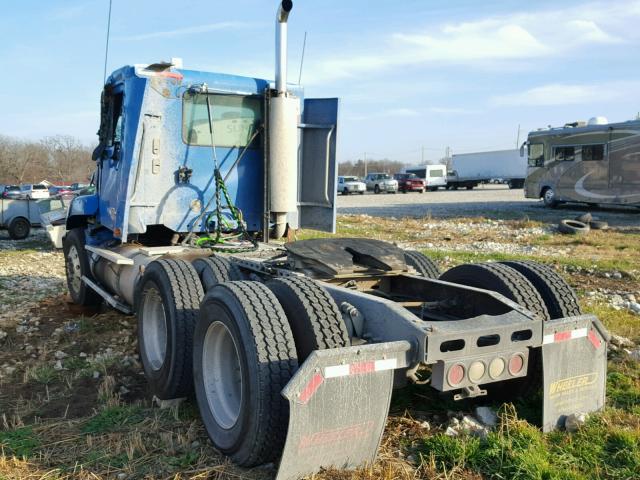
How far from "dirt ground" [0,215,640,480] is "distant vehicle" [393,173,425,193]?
1504 inches

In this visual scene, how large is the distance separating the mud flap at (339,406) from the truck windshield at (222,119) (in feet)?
12.3

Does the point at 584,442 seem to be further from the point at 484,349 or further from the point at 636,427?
the point at 484,349

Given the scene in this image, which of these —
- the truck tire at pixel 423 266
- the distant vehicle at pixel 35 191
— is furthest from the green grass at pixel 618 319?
the distant vehicle at pixel 35 191

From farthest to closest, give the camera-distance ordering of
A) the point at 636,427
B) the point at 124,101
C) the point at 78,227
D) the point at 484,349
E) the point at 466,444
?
the point at 78,227
the point at 124,101
the point at 636,427
the point at 466,444
the point at 484,349

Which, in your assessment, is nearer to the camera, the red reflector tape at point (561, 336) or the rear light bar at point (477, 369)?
the rear light bar at point (477, 369)

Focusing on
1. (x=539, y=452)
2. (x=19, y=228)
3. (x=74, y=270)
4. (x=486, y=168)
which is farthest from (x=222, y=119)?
(x=486, y=168)

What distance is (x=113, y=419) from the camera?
4348 mm

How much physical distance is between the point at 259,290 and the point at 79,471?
4.74ft

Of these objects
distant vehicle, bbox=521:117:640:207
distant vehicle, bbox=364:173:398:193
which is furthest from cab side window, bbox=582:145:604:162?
distant vehicle, bbox=364:173:398:193

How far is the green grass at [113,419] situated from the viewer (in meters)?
4.20

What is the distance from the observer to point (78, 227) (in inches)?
301

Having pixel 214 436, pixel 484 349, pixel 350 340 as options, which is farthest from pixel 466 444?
pixel 214 436

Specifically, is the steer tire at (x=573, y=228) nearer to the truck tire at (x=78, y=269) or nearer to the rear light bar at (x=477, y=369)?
the truck tire at (x=78, y=269)

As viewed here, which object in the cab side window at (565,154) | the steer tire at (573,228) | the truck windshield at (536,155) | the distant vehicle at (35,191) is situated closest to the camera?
the steer tire at (573,228)
